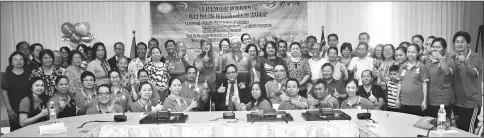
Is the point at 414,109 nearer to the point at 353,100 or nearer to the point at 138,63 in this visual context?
the point at 353,100

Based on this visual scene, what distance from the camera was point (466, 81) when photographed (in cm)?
372

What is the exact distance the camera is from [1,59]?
563cm

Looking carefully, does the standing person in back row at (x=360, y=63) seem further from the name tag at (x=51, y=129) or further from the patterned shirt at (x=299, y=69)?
the name tag at (x=51, y=129)

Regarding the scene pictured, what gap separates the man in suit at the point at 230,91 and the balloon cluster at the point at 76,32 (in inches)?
85.3

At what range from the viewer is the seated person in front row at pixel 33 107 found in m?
3.68

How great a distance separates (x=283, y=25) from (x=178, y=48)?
64.3 inches

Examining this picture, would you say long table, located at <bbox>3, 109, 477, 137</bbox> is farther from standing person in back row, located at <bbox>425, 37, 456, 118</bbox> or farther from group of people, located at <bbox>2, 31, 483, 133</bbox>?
standing person in back row, located at <bbox>425, 37, 456, 118</bbox>

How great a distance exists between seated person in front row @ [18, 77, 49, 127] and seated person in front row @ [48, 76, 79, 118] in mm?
122

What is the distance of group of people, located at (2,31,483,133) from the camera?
148 inches

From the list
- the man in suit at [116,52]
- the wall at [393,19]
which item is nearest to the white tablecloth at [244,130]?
the man in suit at [116,52]

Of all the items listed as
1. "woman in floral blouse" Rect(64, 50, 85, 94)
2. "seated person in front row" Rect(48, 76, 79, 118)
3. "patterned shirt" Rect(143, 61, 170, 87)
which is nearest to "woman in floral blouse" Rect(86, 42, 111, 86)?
"woman in floral blouse" Rect(64, 50, 85, 94)

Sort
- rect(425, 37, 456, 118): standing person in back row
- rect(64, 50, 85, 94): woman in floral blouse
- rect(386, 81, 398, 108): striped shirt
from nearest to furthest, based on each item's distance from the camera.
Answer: rect(425, 37, 456, 118): standing person in back row → rect(386, 81, 398, 108): striped shirt → rect(64, 50, 85, 94): woman in floral blouse

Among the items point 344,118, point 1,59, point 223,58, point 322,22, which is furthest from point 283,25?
point 1,59

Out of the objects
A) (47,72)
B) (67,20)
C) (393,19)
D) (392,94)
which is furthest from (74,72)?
(393,19)
